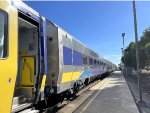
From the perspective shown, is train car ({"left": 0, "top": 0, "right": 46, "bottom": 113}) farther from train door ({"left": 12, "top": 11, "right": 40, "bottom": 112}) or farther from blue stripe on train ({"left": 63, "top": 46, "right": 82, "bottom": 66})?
blue stripe on train ({"left": 63, "top": 46, "right": 82, "bottom": 66})

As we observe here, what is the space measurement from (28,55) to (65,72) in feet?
11.7

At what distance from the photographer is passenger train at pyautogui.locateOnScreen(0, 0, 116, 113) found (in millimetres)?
6902

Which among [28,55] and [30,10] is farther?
[28,55]

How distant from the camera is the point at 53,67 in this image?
11.8 m

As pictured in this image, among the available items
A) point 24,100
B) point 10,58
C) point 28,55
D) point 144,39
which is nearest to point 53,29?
point 28,55

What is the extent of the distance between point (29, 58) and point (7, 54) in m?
2.84

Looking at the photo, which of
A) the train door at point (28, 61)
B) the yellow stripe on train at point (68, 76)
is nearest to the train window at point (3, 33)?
the train door at point (28, 61)

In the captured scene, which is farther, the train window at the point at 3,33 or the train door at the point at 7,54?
the train window at the point at 3,33

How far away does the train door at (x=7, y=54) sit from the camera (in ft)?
21.9

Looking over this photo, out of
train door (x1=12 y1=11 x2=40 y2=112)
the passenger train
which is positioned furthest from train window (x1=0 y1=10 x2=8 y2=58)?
train door (x1=12 y1=11 x2=40 y2=112)

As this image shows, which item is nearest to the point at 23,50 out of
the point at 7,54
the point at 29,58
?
the point at 29,58

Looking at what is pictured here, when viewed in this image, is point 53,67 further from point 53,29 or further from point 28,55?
point 28,55

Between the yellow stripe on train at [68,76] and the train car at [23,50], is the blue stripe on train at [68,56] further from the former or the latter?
the train car at [23,50]

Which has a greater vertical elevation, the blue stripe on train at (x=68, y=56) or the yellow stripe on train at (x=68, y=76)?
the blue stripe on train at (x=68, y=56)
